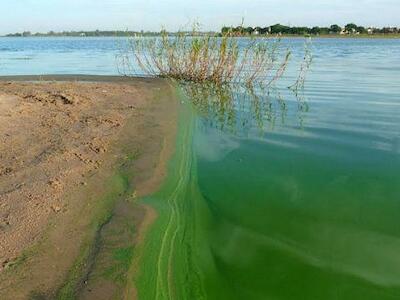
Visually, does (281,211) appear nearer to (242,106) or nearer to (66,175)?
(66,175)

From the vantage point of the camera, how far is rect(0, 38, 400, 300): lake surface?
3.95 m

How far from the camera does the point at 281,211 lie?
208 inches

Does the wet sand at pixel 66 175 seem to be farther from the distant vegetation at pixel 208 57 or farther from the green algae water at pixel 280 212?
the distant vegetation at pixel 208 57

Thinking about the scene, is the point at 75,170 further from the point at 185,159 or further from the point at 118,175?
the point at 185,159

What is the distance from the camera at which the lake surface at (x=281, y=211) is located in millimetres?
3945

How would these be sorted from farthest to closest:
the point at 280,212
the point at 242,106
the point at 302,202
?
the point at 242,106, the point at 302,202, the point at 280,212

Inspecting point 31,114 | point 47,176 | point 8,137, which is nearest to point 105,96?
point 31,114

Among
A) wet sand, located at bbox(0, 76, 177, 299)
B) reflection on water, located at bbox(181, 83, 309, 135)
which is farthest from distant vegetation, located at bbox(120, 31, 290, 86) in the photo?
wet sand, located at bbox(0, 76, 177, 299)

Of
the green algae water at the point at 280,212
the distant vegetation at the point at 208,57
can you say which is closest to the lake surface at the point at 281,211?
the green algae water at the point at 280,212

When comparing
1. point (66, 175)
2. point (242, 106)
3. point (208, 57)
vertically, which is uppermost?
point (66, 175)

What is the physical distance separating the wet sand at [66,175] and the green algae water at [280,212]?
424 mm

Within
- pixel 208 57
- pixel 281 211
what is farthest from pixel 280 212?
pixel 208 57

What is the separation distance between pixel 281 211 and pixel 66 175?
2.62 m

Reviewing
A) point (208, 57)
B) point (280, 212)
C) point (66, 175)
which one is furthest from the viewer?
point (208, 57)
